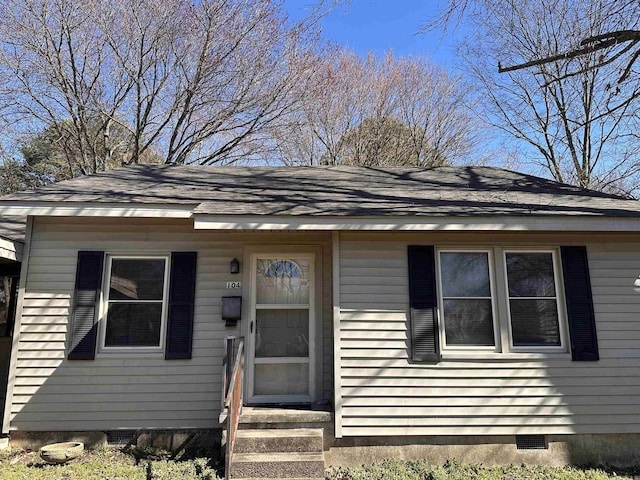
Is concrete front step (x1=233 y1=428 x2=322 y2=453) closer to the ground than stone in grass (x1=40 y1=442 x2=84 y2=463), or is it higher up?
higher up

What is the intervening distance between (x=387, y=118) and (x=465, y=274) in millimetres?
12922

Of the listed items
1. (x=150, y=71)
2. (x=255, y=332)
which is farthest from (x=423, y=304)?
(x=150, y=71)

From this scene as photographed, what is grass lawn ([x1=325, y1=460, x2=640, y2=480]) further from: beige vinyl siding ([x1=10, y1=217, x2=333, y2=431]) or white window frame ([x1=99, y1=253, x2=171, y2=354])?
white window frame ([x1=99, y1=253, x2=171, y2=354])

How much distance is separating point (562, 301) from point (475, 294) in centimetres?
106

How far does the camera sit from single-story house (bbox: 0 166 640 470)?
4855 millimetres

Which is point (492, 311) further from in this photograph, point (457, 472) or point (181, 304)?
point (181, 304)

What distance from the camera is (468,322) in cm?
511

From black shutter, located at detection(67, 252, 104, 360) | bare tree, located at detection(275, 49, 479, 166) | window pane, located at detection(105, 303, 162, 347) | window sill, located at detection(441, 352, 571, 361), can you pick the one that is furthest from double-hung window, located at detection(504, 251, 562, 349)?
bare tree, located at detection(275, 49, 479, 166)

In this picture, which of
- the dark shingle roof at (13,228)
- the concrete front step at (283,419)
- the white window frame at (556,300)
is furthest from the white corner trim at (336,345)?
the dark shingle roof at (13,228)

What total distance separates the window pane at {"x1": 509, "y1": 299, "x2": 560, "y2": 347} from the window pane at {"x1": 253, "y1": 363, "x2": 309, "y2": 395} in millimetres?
2682

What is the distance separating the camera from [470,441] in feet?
15.9

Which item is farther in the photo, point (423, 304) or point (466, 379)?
point (423, 304)

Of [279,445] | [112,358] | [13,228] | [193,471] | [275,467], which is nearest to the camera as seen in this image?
[275,467]

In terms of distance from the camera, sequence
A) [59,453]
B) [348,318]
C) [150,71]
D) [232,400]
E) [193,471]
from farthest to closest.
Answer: [150,71] < [348,318] < [59,453] < [193,471] < [232,400]
